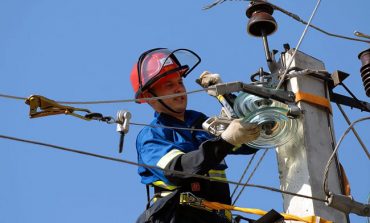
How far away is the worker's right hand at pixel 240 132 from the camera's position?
5.09 metres

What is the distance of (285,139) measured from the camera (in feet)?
17.5

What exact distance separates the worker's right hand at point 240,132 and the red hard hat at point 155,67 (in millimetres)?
1046

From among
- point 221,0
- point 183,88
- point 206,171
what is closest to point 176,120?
point 183,88

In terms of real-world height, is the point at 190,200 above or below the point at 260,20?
below

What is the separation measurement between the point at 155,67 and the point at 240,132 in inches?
48.9

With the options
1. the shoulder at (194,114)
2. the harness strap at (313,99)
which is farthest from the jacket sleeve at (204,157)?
the shoulder at (194,114)

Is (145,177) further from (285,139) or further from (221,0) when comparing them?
(221,0)

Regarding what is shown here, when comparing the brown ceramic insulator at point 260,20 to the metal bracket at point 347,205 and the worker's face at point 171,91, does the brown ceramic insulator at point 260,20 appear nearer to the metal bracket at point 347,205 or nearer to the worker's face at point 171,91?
the worker's face at point 171,91

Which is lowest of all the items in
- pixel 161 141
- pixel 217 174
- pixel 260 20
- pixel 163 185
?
pixel 163 185

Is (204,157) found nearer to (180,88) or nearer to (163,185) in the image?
(163,185)

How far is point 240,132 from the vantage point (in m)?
5.10

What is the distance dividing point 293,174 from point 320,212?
331 mm

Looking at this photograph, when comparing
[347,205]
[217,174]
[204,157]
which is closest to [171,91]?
[217,174]

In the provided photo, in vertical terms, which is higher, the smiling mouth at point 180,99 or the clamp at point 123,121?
the smiling mouth at point 180,99
